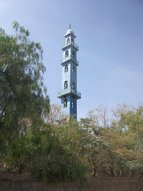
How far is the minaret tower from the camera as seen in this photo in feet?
115

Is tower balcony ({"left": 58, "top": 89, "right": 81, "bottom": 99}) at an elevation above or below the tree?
above

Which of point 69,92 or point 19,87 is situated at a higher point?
point 69,92

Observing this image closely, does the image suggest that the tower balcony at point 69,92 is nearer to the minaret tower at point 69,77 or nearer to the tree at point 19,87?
the minaret tower at point 69,77

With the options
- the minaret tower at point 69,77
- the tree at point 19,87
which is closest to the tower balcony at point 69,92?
the minaret tower at point 69,77

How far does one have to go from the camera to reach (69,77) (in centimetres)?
3484

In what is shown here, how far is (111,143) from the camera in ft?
65.0

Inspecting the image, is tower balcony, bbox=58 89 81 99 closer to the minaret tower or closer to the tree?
the minaret tower

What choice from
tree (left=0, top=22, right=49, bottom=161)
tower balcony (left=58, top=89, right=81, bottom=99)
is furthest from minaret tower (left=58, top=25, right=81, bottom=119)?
tree (left=0, top=22, right=49, bottom=161)

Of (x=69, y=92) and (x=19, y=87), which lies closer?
(x=19, y=87)

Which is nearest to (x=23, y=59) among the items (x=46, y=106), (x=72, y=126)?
(x=46, y=106)

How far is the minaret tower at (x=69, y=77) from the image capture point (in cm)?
3503

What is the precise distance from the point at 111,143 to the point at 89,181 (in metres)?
3.35

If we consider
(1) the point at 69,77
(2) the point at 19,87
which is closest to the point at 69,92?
(1) the point at 69,77

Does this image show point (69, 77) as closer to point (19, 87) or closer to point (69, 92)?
point (69, 92)
